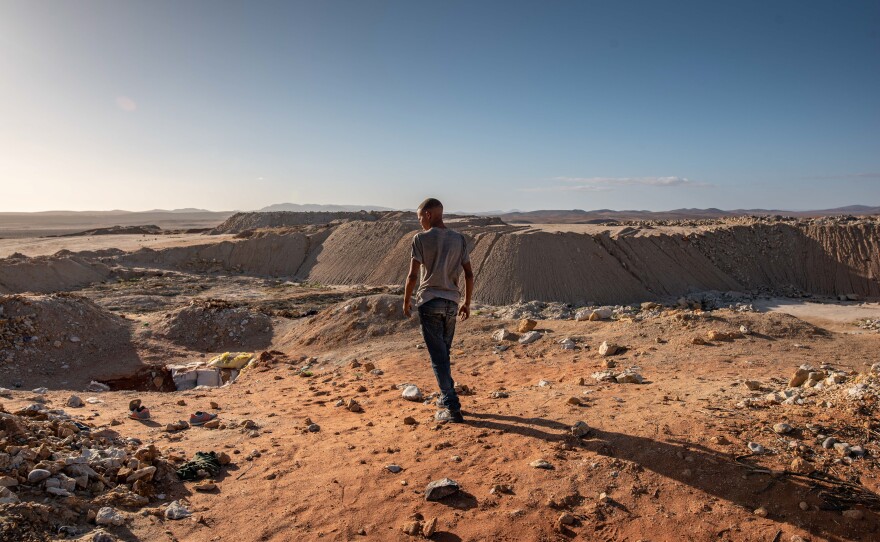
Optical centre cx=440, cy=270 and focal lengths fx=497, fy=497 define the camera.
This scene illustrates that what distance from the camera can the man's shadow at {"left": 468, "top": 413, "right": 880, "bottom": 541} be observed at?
2.66 meters

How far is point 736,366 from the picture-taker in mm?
5715

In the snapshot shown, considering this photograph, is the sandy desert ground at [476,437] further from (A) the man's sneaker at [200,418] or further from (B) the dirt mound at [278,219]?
(B) the dirt mound at [278,219]

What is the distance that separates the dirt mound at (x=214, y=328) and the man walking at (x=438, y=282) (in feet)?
22.8

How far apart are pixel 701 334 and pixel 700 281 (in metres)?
17.3

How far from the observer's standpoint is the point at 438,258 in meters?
4.13

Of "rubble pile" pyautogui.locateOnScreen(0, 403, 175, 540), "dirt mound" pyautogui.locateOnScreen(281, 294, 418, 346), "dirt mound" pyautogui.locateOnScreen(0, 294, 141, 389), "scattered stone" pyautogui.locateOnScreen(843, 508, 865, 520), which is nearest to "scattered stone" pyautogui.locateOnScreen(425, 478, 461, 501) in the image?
"rubble pile" pyautogui.locateOnScreen(0, 403, 175, 540)

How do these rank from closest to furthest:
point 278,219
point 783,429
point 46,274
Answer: point 783,429 < point 46,274 < point 278,219

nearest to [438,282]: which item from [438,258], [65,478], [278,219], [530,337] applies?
[438,258]

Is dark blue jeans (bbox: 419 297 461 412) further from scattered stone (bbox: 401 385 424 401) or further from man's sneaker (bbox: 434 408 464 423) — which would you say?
scattered stone (bbox: 401 385 424 401)

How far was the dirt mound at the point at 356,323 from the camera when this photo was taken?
9.34 m

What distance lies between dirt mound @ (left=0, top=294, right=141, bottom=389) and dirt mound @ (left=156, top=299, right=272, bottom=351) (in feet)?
2.80

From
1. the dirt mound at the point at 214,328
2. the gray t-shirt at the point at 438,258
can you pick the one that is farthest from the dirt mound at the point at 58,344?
the gray t-shirt at the point at 438,258

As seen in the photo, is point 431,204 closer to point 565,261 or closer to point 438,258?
point 438,258

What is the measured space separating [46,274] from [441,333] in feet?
69.4
